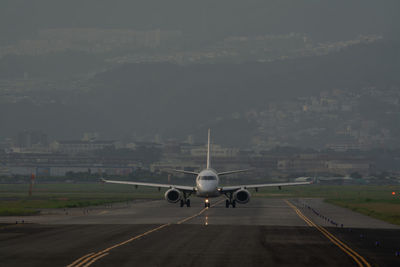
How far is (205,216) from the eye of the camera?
72875 millimetres

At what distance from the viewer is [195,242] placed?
44656 millimetres

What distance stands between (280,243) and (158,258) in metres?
10.6

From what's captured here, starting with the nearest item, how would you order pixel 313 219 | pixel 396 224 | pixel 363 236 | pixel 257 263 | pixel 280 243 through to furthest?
pixel 257 263, pixel 280 243, pixel 363 236, pixel 396 224, pixel 313 219

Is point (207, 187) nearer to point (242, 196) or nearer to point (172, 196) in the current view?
point (242, 196)

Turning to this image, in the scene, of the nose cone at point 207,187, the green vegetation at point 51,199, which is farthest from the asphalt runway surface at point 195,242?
the green vegetation at point 51,199

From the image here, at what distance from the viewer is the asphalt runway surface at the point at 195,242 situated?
3556 centimetres

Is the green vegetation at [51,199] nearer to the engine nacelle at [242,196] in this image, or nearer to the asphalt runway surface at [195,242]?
the asphalt runway surface at [195,242]

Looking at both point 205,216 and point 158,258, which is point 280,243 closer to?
point 158,258

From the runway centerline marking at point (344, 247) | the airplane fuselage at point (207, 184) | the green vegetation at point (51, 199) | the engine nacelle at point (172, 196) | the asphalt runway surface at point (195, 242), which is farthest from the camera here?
the engine nacelle at point (172, 196)

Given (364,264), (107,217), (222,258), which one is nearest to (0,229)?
(107,217)

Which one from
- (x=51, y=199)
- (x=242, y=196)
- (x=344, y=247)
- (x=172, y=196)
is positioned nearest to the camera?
(x=344, y=247)

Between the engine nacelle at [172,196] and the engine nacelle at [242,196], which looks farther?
the engine nacelle at [172,196]

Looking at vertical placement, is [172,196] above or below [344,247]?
above

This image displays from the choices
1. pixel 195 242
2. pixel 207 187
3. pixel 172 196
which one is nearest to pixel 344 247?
pixel 195 242
